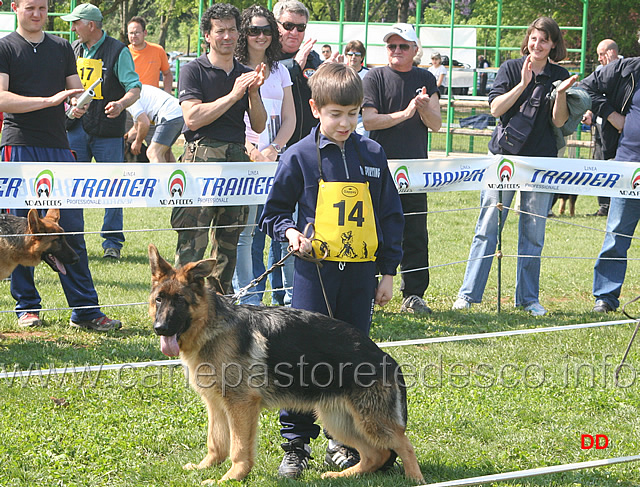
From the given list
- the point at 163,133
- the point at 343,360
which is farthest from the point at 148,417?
the point at 163,133

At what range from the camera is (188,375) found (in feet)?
13.1

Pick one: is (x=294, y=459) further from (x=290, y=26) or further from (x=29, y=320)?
(x=290, y=26)

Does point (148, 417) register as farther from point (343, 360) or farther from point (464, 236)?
point (464, 236)

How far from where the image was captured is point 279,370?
3.89 m

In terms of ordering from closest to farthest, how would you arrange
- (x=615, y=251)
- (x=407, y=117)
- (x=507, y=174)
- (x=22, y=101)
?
1. (x=22, y=101)
2. (x=407, y=117)
3. (x=507, y=174)
4. (x=615, y=251)

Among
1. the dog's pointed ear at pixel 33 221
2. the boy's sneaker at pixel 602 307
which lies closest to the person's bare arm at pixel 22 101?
the dog's pointed ear at pixel 33 221

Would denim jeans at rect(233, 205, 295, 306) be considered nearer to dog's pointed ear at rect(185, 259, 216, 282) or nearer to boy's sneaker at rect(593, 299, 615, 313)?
dog's pointed ear at rect(185, 259, 216, 282)

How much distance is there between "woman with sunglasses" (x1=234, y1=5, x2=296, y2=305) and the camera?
6.73 meters

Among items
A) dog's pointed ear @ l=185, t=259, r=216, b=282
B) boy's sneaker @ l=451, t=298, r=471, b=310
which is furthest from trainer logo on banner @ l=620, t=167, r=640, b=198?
dog's pointed ear @ l=185, t=259, r=216, b=282

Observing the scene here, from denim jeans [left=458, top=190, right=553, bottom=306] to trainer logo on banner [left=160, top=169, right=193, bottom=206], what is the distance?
304cm

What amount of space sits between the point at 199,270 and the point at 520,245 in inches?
190

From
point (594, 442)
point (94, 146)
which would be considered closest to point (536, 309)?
point (594, 442)

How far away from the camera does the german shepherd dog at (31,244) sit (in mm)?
6109

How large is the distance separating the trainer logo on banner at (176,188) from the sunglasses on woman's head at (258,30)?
139 cm
